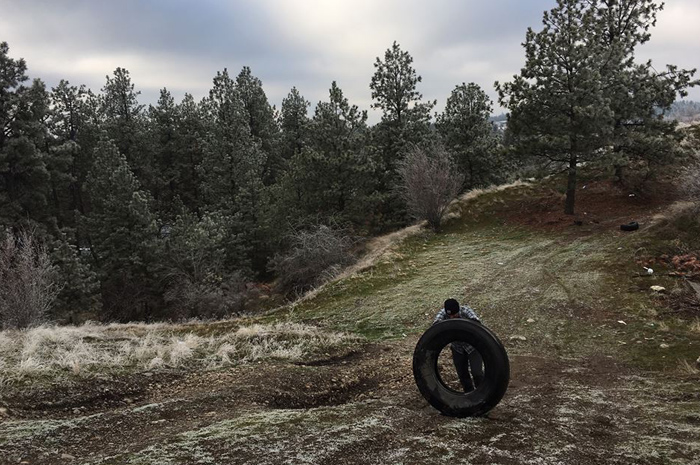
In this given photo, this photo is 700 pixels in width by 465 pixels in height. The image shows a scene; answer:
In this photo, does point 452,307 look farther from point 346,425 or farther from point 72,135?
point 72,135

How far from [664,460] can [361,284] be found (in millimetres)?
11365

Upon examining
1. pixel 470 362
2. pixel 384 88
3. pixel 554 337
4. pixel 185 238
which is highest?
pixel 384 88

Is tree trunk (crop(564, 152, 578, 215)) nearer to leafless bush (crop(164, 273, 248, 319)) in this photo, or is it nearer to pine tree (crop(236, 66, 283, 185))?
leafless bush (crop(164, 273, 248, 319))

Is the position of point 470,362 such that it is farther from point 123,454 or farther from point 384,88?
point 384,88

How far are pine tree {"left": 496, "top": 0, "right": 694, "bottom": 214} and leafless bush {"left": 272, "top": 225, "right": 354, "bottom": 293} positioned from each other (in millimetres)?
8927

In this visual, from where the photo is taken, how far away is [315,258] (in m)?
20.5

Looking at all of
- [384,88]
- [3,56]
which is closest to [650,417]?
[384,88]

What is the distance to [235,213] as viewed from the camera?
1149 inches

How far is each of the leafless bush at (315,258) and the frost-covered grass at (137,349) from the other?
8.73m

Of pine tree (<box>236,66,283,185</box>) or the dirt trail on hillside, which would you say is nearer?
the dirt trail on hillside

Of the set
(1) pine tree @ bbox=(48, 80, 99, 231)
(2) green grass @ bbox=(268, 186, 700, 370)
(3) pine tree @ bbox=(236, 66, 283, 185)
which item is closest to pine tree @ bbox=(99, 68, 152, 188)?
(1) pine tree @ bbox=(48, 80, 99, 231)

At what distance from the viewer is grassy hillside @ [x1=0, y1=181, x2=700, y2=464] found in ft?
15.3

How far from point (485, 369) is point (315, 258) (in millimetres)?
15536

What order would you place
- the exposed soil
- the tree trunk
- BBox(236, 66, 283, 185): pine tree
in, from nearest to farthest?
the exposed soil
the tree trunk
BBox(236, 66, 283, 185): pine tree
